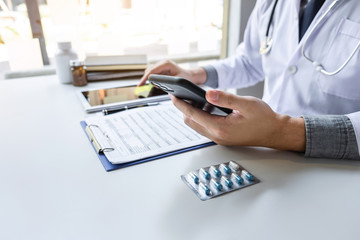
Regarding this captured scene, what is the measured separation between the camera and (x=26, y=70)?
1.45m

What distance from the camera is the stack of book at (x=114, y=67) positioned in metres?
1.15

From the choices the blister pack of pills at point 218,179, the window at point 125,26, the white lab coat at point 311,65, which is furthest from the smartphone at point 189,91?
the window at point 125,26

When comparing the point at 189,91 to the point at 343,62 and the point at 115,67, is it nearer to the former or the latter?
the point at 343,62

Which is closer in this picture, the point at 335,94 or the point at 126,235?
the point at 126,235

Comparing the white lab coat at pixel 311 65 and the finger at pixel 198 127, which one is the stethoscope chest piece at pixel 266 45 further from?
the finger at pixel 198 127

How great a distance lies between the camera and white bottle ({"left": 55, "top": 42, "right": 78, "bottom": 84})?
1.09 metres

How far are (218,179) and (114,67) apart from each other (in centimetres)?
85

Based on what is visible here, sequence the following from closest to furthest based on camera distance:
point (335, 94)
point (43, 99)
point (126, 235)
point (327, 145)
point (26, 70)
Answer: point (126, 235) < point (327, 145) < point (335, 94) < point (43, 99) < point (26, 70)

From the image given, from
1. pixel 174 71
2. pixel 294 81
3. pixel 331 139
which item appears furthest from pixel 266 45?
pixel 331 139

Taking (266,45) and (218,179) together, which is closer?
(218,179)

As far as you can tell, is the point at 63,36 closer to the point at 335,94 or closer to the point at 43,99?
the point at 43,99

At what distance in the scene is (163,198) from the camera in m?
0.45

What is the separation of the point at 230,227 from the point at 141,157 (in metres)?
0.24

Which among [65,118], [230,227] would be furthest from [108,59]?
[230,227]
